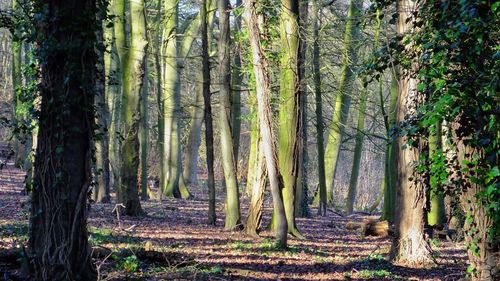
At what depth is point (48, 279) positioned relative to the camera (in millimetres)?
6980

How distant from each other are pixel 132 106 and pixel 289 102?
5.08 metres

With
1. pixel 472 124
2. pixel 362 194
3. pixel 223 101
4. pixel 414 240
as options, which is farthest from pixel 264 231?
pixel 362 194

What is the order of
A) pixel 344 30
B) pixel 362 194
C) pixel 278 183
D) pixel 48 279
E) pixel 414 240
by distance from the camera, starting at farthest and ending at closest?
1. pixel 362 194
2. pixel 344 30
3. pixel 278 183
4. pixel 414 240
5. pixel 48 279

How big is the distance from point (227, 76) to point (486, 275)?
27.4 feet

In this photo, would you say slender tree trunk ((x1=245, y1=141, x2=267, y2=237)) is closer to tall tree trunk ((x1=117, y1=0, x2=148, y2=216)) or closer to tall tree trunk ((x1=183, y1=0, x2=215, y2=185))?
tall tree trunk ((x1=117, y1=0, x2=148, y2=216))

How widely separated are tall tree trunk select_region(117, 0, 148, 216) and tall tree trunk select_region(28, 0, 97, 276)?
10010mm

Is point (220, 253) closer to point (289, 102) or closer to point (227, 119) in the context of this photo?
point (289, 102)

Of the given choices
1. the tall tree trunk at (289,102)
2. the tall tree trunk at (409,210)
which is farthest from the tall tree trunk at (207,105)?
the tall tree trunk at (409,210)

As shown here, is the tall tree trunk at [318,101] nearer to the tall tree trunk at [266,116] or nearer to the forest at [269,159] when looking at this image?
the forest at [269,159]

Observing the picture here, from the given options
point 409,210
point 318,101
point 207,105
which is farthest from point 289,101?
point 318,101

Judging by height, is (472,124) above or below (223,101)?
below

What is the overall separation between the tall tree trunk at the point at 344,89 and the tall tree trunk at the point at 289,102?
4975 mm

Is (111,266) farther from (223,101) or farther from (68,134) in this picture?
(223,101)

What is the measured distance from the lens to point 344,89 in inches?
906
